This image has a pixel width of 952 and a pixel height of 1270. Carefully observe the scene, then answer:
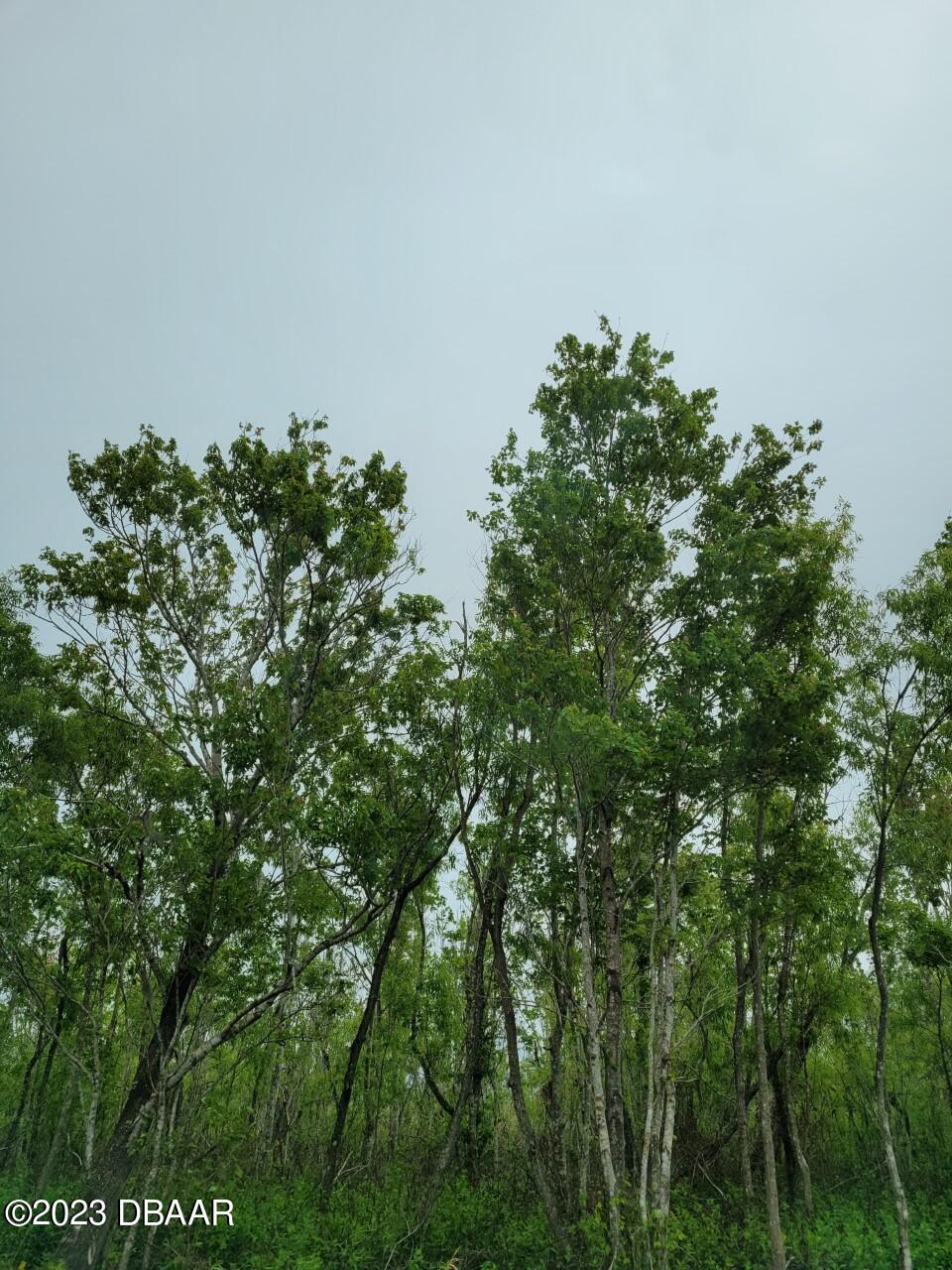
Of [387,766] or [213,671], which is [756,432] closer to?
[387,766]

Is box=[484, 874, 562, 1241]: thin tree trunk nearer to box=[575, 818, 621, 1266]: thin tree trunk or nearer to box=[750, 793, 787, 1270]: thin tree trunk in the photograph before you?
box=[575, 818, 621, 1266]: thin tree trunk

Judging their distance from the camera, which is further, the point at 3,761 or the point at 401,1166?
the point at 401,1166

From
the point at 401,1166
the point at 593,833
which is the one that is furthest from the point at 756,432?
the point at 401,1166

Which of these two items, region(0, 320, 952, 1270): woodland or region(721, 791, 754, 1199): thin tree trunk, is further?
region(721, 791, 754, 1199): thin tree trunk

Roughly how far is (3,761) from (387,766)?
7374mm

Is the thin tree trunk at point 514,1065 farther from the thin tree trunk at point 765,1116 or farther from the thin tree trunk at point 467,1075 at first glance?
the thin tree trunk at point 765,1116

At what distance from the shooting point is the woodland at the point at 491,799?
31.8 feet

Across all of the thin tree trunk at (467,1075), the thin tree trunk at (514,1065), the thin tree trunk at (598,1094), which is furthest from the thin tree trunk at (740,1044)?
the thin tree trunk at (467,1075)

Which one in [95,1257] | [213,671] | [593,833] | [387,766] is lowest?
[95,1257]

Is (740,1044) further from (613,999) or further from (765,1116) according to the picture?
(613,999)

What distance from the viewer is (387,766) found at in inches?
492

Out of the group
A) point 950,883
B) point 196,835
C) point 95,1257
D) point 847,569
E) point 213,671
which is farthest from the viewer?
point 950,883

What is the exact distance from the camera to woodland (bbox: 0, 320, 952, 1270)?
9.69 metres

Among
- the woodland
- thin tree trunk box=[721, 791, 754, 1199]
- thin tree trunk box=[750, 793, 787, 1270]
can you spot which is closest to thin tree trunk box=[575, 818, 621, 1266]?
the woodland
